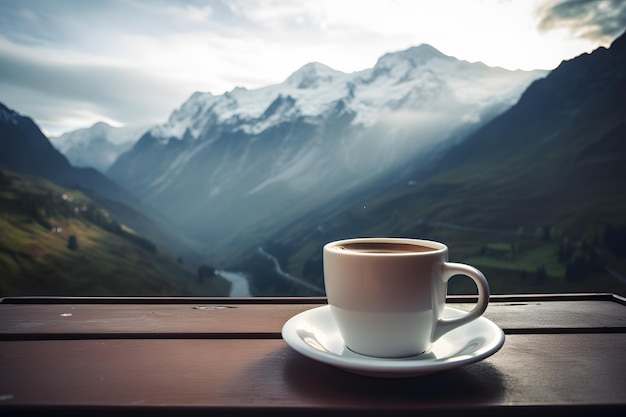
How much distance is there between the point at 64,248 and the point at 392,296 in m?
6.80

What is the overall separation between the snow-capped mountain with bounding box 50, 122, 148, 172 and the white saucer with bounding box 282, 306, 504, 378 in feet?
22.1

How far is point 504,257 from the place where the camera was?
1023 centimetres

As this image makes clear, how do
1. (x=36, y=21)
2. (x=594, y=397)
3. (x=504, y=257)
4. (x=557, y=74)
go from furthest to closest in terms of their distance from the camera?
(x=557, y=74) → (x=504, y=257) → (x=36, y=21) → (x=594, y=397)

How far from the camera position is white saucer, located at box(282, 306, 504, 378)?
0.51 m

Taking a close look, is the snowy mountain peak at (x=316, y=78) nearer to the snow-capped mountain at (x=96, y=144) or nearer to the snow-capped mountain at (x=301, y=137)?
the snow-capped mountain at (x=301, y=137)

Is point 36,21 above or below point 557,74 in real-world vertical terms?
below

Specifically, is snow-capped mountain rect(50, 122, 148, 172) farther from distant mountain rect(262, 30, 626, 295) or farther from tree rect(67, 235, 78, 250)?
distant mountain rect(262, 30, 626, 295)

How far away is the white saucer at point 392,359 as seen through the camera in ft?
1.67

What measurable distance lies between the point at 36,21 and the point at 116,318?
5019 millimetres

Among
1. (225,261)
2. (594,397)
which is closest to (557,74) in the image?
(225,261)

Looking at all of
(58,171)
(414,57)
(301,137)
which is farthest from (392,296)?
(414,57)

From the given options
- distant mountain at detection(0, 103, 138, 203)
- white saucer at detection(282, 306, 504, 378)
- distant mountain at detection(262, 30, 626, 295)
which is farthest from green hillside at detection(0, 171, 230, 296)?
white saucer at detection(282, 306, 504, 378)

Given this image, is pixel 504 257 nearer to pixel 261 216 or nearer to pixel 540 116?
pixel 540 116

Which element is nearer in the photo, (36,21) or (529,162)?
(36,21)
